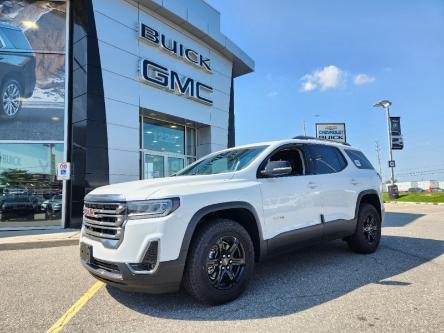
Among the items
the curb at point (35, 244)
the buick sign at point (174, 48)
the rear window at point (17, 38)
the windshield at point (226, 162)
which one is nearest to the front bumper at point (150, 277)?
the windshield at point (226, 162)

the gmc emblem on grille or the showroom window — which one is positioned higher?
the showroom window

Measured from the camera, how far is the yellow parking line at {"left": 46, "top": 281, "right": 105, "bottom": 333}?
341 cm

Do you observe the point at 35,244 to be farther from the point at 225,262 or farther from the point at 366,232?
the point at 366,232

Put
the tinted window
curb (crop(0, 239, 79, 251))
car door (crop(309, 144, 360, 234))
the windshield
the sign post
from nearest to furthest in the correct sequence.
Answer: the windshield < car door (crop(309, 144, 360, 234)) < the tinted window < curb (crop(0, 239, 79, 251)) < the sign post

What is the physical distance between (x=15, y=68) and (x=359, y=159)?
11287 mm

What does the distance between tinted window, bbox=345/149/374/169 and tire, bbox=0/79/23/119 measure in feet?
34.6

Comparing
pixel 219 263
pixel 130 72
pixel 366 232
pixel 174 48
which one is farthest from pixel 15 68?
pixel 366 232

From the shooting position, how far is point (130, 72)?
12.8 m

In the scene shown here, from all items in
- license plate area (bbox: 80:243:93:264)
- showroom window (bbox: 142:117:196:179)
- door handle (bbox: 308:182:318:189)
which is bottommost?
license plate area (bbox: 80:243:93:264)

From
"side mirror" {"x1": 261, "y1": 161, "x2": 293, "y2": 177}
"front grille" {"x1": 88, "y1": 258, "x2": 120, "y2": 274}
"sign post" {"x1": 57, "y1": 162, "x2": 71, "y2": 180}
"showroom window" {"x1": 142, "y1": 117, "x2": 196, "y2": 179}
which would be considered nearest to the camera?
"front grille" {"x1": 88, "y1": 258, "x2": 120, "y2": 274}

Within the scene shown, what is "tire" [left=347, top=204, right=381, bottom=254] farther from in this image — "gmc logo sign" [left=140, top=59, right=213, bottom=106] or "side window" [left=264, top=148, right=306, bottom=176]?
"gmc logo sign" [left=140, top=59, right=213, bottom=106]

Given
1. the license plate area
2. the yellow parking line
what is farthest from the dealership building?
the license plate area

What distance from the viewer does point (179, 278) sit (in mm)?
3578

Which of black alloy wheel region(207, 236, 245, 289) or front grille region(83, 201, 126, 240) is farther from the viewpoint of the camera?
black alloy wheel region(207, 236, 245, 289)
